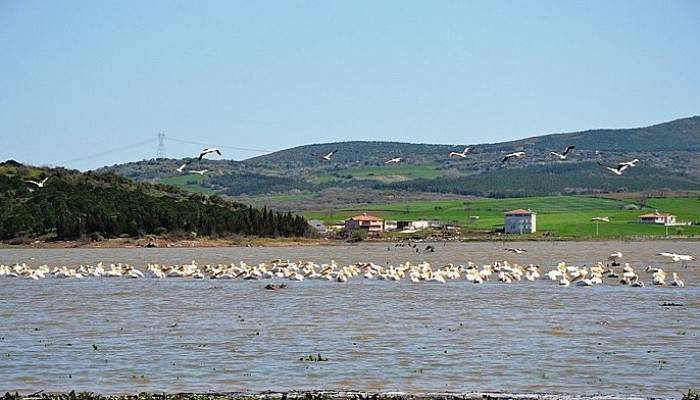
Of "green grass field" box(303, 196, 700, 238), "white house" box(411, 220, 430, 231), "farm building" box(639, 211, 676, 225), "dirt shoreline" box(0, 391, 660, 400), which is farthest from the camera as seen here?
"white house" box(411, 220, 430, 231)

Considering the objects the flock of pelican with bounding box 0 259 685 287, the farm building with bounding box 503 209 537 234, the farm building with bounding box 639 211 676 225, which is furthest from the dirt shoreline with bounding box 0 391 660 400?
the farm building with bounding box 639 211 676 225

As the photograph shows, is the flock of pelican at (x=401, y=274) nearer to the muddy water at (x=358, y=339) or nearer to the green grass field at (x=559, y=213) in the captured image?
the muddy water at (x=358, y=339)

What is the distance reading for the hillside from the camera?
87.4 metres

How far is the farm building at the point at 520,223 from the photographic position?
119 meters

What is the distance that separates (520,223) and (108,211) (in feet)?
149

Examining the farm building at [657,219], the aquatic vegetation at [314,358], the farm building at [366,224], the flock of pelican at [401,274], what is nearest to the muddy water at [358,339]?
the aquatic vegetation at [314,358]

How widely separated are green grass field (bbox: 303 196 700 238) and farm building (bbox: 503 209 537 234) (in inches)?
43.4

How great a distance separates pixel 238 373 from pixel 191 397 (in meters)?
3.08

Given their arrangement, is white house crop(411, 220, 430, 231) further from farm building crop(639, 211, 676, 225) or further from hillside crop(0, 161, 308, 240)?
hillside crop(0, 161, 308, 240)

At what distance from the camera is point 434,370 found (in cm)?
1823

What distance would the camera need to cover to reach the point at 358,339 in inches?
886

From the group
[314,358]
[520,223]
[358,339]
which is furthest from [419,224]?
[314,358]

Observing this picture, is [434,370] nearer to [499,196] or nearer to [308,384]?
[308,384]

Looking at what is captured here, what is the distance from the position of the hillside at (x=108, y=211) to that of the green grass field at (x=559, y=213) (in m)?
32.2
